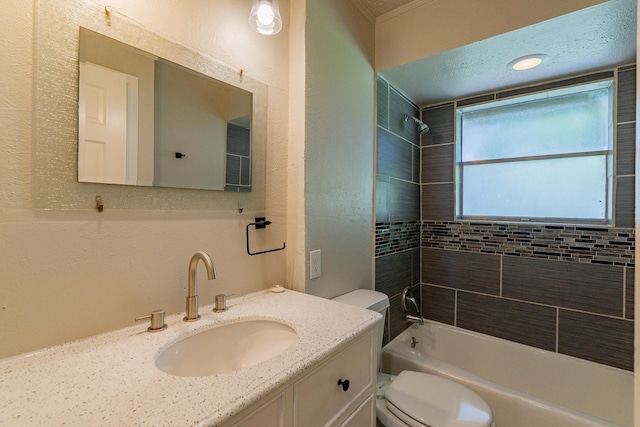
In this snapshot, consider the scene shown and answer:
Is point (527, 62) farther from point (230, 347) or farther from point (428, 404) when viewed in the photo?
point (230, 347)

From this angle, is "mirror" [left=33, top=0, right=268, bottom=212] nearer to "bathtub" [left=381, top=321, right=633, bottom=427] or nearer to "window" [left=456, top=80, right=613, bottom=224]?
"bathtub" [left=381, top=321, right=633, bottom=427]

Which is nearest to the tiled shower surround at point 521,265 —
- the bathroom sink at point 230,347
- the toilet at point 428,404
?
the toilet at point 428,404

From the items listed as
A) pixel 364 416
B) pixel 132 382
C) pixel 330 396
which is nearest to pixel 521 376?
pixel 364 416

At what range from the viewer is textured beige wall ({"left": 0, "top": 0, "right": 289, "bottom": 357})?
66 centimetres

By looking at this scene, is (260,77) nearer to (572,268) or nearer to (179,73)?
(179,73)

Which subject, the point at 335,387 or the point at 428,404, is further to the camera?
the point at 428,404

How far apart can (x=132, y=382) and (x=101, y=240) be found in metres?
0.41

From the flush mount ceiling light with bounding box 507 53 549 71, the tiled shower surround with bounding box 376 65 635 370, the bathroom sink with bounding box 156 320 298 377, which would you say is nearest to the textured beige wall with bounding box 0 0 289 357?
the bathroom sink with bounding box 156 320 298 377

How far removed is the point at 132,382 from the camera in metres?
0.57

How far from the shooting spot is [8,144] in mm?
654

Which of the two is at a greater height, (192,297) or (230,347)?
(192,297)

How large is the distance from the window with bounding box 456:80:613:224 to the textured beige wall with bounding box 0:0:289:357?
176 centimetres

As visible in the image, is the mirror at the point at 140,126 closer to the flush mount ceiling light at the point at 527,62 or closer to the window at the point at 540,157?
the flush mount ceiling light at the point at 527,62

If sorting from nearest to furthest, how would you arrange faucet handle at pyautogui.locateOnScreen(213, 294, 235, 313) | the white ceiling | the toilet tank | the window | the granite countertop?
the granite countertop, faucet handle at pyautogui.locateOnScreen(213, 294, 235, 313), the white ceiling, the toilet tank, the window
